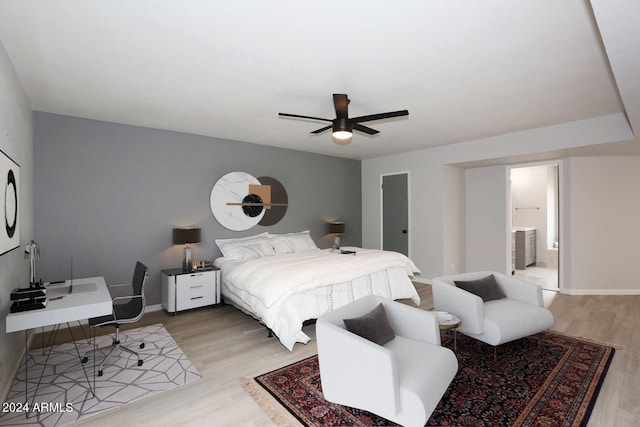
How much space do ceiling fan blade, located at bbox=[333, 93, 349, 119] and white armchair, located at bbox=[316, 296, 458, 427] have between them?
76.3 inches

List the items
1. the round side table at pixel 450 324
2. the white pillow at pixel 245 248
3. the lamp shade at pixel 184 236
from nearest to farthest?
the round side table at pixel 450 324
the lamp shade at pixel 184 236
the white pillow at pixel 245 248

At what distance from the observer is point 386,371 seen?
5.95 feet

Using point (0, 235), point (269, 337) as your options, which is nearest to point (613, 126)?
point (269, 337)

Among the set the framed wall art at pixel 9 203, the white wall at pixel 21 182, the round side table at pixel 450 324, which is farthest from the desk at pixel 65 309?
the round side table at pixel 450 324

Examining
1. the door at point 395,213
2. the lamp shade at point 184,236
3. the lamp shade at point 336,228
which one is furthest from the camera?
the door at point 395,213

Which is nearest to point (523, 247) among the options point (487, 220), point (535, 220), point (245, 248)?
point (535, 220)

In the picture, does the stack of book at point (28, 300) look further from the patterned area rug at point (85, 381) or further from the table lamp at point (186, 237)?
the table lamp at point (186, 237)

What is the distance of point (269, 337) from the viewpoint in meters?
3.54

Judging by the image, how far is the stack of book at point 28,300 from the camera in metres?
2.20

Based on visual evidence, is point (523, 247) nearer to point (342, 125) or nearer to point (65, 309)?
point (342, 125)

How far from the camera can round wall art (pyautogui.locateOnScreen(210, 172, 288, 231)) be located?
16.8 ft

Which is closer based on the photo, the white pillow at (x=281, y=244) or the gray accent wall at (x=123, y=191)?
the gray accent wall at (x=123, y=191)

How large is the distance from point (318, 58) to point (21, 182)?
3.04m

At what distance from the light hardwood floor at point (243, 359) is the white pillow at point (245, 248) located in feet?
2.58
